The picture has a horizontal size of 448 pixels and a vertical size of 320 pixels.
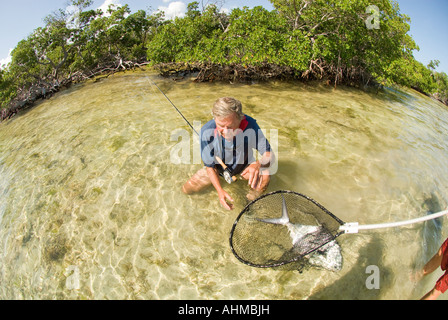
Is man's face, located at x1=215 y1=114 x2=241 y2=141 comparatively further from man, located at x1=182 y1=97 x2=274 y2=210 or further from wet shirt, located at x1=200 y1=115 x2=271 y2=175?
wet shirt, located at x1=200 y1=115 x2=271 y2=175

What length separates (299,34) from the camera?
855cm

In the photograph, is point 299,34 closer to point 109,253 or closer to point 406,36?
point 406,36

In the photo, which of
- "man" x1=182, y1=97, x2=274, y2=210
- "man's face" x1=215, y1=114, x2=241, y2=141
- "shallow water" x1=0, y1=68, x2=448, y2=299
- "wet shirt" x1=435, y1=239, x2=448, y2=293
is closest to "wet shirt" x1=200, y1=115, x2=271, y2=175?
"man" x1=182, y1=97, x2=274, y2=210

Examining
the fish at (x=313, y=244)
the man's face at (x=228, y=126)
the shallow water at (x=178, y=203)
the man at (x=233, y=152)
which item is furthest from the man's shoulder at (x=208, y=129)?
the fish at (x=313, y=244)

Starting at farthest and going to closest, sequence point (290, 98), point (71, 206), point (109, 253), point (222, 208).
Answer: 1. point (290, 98)
2. point (71, 206)
3. point (222, 208)
4. point (109, 253)

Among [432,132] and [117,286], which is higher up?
[432,132]

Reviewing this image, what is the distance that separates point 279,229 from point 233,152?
125cm

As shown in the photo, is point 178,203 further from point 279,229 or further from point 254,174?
point 279,229

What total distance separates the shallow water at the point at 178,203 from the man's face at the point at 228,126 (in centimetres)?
112

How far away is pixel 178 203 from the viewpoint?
3908mm
